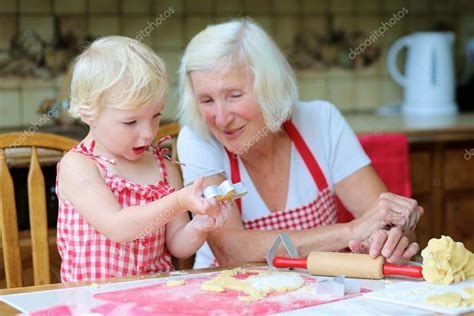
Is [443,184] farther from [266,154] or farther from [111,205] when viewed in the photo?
[111,205]

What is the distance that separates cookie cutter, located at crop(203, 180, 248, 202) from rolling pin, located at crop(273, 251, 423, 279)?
9.4 inches

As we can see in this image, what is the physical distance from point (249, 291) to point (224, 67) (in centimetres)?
65

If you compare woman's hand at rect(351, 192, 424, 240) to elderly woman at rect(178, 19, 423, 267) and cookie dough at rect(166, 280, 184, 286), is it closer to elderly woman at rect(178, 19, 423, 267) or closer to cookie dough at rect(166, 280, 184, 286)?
elderly woman at rect(178, 19, 423, 267)

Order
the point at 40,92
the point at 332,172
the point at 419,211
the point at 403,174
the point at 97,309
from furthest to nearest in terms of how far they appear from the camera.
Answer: the point at 40,92
the point at 403,174
the point at 332,172
the point at 419,211
the point at 97,309

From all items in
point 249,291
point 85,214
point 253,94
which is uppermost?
point 253,94

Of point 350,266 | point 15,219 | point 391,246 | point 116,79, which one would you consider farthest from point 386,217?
point 15,219

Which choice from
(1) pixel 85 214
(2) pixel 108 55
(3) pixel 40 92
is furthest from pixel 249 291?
(3) pixel 40 92

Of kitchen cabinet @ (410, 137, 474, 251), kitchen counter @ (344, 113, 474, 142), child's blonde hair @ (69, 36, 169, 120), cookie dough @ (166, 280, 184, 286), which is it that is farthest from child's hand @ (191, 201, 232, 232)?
kitchen cabinet @ (410, 137, 474, 251)

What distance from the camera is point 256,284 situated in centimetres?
133

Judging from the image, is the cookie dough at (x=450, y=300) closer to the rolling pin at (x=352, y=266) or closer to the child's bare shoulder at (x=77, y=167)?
the rolling pin at (x=352, y=266)

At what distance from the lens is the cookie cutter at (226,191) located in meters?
1.27

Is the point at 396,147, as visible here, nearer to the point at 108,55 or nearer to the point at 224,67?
the point at 224,67

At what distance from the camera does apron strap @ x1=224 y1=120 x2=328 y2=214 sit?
1911 mm

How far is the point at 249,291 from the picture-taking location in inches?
50.6
